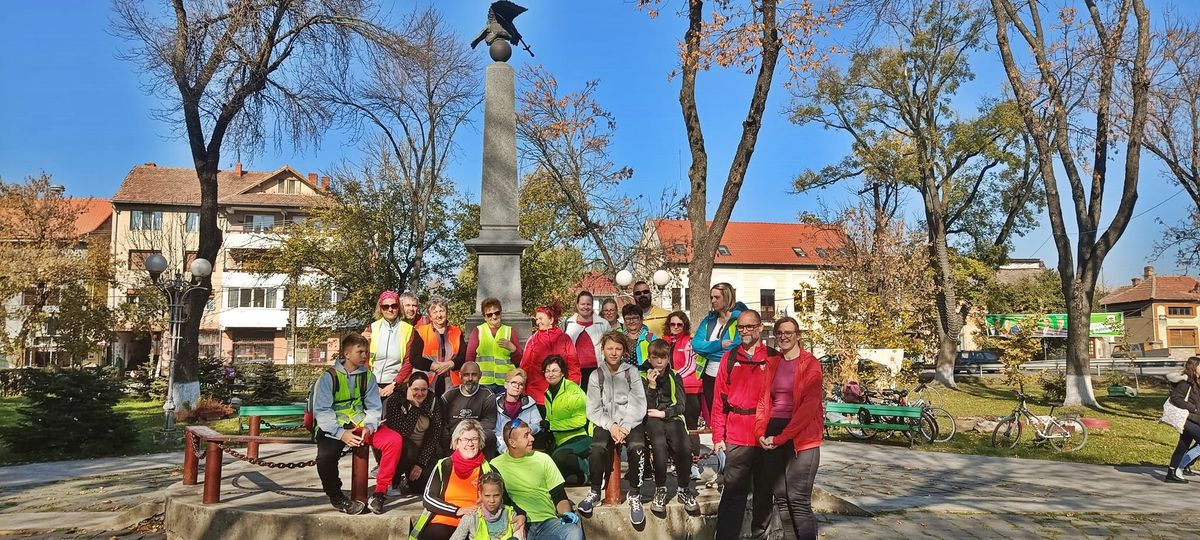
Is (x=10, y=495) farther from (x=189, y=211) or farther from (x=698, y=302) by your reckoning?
(x=189, y=211)

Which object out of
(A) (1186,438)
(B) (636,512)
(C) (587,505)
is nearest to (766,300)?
(A) (1186,438)

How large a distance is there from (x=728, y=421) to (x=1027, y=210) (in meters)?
32.5

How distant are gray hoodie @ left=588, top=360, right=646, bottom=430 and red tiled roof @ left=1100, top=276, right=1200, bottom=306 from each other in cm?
6343

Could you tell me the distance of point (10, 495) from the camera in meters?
8.45

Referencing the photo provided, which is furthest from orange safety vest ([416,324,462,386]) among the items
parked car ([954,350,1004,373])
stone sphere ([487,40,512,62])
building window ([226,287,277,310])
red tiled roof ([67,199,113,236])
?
red tiled roof ([67,199,113,236])

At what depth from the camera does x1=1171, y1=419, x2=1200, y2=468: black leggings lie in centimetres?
960

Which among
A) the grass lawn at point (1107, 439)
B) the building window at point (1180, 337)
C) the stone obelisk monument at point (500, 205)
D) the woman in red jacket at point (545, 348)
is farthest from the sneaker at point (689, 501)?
the building window at point (1180, 337)

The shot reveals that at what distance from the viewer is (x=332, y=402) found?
5875 millimetres

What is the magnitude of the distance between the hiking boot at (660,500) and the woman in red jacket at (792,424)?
963 mm

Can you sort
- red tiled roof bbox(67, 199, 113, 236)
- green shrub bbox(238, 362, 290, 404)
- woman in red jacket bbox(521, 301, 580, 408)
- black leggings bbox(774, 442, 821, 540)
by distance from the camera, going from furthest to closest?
red tiled roof bbox(67, 199, 113, 236) < green shrub bbox(238, 362, 290, 404) < woman in red jacket bbox(521, 301, 580, 408) < black leggings bbox(774, 442, 821, 540)

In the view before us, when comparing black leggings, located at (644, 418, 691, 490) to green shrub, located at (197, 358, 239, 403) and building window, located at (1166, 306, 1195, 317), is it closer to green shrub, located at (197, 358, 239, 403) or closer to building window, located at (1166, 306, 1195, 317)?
green shrub, located at (197, 358, 239, 403)

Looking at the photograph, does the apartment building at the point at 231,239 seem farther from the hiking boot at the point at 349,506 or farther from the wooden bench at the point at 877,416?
the hiking boot at the point at 349,506

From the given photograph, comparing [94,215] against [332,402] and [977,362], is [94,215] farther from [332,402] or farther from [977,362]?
[332,402]

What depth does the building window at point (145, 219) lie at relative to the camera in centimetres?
4369
